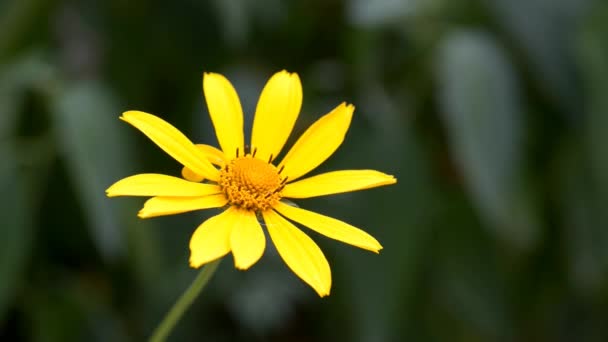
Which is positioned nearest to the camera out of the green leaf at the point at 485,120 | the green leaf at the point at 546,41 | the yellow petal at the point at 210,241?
the yellow petal at the point at 210,241

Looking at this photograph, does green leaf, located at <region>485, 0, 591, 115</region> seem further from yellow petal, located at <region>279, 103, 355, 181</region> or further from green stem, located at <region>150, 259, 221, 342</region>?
green stem, located at <region>150, 259, 221, 342</region>

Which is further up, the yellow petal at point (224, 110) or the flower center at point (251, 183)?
the yellow petal at point (224, 110)

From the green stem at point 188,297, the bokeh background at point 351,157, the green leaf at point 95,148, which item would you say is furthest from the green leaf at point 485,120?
the green stem at point 188,297

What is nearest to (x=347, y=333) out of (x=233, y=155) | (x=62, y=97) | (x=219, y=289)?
(x=219, y=289)

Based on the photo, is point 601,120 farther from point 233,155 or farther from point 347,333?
point 233,155

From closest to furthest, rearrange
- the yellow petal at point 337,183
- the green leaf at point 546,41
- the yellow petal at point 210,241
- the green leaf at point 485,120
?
the yellow petal at point 210,241 < the yellow petal at point 337,183 < the green leaf at point 485,120 < the green leaf at point 546,41

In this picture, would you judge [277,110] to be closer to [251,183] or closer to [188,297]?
[251,183]

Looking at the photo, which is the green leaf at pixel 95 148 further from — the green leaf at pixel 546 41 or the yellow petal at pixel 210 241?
the green leaf at pixel 546 41
